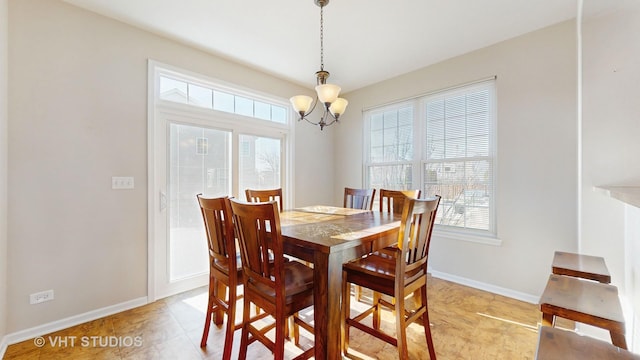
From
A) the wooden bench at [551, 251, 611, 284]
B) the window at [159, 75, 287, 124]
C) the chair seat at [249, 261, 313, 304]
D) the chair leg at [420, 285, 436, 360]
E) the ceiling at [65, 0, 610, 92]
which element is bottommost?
the chair leg at [420, 285, 436, 360]

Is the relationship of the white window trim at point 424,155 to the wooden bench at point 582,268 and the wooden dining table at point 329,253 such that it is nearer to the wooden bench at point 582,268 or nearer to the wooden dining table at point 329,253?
the wooden bench at point 582,268

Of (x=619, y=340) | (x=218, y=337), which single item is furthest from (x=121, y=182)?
(x=619, y=340)

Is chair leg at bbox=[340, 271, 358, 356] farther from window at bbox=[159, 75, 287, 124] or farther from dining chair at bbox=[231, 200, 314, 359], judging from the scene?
window at bbox=[159, 75, 287, 124]

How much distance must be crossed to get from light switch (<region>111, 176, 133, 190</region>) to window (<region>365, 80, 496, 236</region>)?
308 cm

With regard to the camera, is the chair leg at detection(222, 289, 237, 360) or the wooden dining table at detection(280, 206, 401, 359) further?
the chair leg at detection(222, 289, 237, 360)

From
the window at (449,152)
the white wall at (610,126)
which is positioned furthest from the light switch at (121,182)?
the white wall at (610,126)

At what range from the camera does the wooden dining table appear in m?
1.33

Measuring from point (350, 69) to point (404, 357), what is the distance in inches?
125

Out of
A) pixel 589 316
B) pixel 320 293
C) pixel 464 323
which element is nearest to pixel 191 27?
pixel 320 293

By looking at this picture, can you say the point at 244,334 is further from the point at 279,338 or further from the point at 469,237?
the point at 469,237

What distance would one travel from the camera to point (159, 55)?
2.67m

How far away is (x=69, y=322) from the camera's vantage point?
2.17 meters

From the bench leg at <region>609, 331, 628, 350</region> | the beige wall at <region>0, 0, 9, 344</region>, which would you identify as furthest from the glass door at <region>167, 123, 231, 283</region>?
the bench leg at <region>609, 331, 628, 350</region>

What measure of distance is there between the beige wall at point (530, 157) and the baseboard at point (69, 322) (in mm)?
3458
